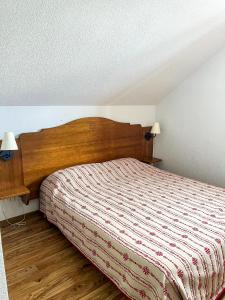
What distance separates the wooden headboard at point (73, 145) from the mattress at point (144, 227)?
0.16 metres

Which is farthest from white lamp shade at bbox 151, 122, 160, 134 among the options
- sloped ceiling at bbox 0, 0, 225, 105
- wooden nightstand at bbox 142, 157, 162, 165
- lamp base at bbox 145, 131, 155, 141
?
sloped ceiling at bbox 0, 0, 225, 105

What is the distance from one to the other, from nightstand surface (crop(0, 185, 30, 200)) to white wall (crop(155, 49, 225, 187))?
215 centimetres

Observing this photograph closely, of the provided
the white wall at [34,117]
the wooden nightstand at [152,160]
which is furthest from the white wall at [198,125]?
the white wall at [34,117]

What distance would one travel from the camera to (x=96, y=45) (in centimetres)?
172

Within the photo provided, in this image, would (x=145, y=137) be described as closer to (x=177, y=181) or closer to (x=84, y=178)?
(x=177, y=181)

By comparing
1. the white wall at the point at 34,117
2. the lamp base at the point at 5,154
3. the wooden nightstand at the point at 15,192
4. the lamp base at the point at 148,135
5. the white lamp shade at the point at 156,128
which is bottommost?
the wooden nightstand at the point at 15,192

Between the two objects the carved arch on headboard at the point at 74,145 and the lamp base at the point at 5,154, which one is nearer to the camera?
the lamp base at the point at 5,154

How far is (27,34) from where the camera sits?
55.1 inches

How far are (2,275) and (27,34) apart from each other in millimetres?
1351

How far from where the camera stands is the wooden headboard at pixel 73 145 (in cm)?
237

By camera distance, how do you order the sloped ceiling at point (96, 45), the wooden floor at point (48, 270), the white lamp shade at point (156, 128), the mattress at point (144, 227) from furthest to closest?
the white lamp shade at point (156, 128) → the wooden floor at point (48, 270) → the sloped ceiling at point (96, 45) → the mattress at point (144, 227)

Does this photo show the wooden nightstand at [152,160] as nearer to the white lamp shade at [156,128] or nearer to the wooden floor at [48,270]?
the white lamp shade at [156,128]

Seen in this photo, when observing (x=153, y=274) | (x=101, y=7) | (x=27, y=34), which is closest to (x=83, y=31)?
(x=101, y=7)

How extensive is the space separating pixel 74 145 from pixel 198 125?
1661mm
